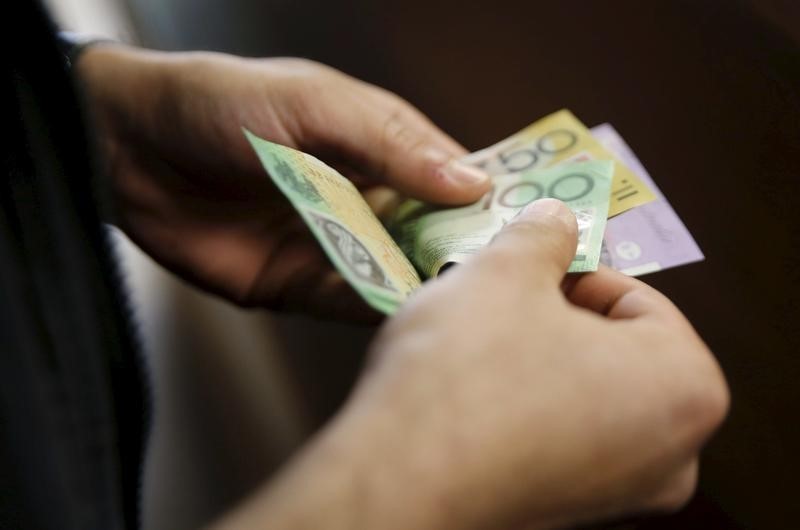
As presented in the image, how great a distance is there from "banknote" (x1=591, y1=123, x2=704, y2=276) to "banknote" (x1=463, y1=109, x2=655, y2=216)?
0.19ft

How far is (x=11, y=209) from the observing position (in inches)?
17.4

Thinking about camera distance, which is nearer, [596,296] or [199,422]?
[596,296]

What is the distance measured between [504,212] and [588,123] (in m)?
0.20

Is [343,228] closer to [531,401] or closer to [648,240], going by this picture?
[531,401]

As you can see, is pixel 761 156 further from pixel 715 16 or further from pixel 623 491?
pixel 623 491

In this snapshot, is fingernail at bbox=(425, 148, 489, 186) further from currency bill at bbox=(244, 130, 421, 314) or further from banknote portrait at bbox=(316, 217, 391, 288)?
banknote portrait at bbox=(316, 217, 391, 288)

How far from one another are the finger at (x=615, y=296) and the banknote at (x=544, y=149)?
0.74ft

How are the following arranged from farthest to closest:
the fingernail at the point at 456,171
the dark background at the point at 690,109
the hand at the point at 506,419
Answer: the fingernail at the point at 456,171 → the dark background at the point at 690,109 → the hand at the point at 506,419

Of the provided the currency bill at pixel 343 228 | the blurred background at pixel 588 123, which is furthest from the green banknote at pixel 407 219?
the blurred background at pixel 588 123

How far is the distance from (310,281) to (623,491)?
47 cm

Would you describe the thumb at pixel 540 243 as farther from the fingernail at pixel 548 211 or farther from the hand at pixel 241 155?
the hand at pixel 241 155

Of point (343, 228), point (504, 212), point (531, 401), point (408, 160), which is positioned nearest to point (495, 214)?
point (504, 212)

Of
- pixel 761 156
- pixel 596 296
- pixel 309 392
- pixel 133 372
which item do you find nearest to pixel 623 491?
pixel 596 296

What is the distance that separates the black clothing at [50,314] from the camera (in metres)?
0.42
